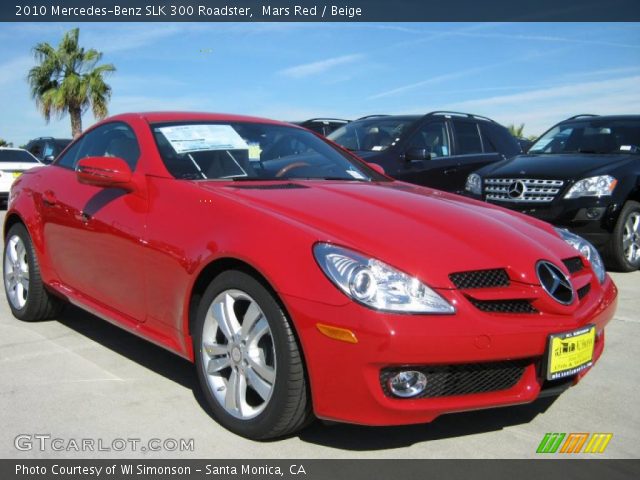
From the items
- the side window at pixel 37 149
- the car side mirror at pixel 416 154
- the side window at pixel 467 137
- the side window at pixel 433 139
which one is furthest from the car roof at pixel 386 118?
the side window at pixel 37 149

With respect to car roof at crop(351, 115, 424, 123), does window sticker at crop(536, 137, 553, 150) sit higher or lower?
lower

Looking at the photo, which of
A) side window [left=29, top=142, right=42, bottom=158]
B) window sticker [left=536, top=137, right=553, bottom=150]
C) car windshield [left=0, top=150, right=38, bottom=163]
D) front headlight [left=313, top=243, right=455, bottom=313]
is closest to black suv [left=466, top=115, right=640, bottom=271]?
window sticker [left=536, top=137, right=553, bottom=150]

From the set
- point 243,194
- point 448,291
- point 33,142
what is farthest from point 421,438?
point 33,142

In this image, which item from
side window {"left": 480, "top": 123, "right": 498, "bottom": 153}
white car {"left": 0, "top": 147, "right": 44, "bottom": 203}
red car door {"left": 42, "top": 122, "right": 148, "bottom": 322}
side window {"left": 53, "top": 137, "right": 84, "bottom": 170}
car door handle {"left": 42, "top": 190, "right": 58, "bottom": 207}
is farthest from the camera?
white car {"left": 0, "top": 147, "right": 44, "bottom": 203}

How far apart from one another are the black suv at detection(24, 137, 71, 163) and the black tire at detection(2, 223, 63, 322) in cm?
1568

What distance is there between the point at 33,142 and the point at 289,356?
821 inches

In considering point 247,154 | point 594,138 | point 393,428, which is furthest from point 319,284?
point 594,138

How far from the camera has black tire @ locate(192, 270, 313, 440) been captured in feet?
8.71

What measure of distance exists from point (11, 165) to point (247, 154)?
12.5 m

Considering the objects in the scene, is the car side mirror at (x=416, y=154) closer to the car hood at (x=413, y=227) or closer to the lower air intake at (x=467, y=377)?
the car hood at (x=413, y=227)

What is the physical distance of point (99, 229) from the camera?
3.77 meters

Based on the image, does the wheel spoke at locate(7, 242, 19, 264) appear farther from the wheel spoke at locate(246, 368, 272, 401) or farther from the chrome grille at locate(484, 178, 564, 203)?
the chrome grille at locate(484, 178, 564, 203)

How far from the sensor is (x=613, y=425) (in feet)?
10.2
